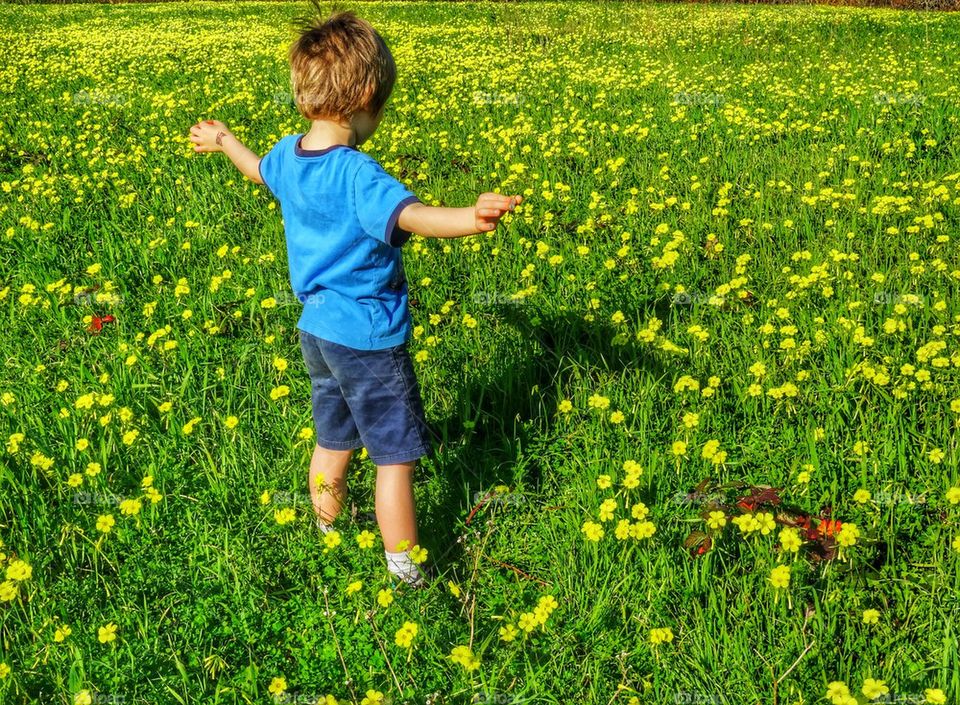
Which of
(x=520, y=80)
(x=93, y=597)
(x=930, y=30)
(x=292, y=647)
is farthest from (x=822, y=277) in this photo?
(x=930, y=30)

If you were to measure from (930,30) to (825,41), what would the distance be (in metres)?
2.86

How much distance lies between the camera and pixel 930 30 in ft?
46.4

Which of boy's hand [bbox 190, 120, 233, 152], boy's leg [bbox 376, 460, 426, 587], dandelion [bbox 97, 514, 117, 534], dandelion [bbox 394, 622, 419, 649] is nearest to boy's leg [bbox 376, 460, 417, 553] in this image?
boy's leg [bbox 376, 460, 426, 587]

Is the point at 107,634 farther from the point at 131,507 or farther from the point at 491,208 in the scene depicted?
the point at 491,208

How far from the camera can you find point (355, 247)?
8.06 ft

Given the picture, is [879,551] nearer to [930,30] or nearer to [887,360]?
[887,360]

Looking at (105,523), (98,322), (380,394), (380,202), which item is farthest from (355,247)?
(98,322)

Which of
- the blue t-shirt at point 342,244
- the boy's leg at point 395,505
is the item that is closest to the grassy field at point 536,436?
the boy's leg at point 395,505

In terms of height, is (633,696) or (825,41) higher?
(825,41)

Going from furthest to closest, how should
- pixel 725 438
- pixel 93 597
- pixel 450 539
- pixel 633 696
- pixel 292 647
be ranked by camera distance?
pixel 725 438 → pixel 450 539 → pixel 93 597 → pixel 292 647 → pixel 633 696

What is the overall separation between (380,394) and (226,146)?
3.73 ft

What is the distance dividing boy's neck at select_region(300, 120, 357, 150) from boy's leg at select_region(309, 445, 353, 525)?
1026mm

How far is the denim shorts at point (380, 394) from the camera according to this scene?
254cm

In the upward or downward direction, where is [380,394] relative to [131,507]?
upward
